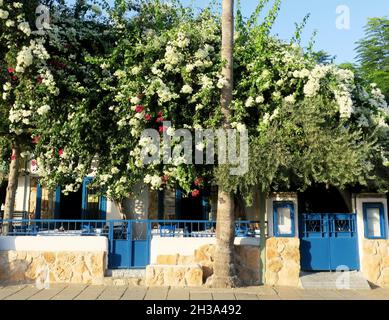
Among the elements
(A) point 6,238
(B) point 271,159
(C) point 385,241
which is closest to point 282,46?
(B) point 271,159

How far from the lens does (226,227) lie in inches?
382

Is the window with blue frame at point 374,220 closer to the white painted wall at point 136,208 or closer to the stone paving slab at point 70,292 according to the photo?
the stone paving slab at point 70,292

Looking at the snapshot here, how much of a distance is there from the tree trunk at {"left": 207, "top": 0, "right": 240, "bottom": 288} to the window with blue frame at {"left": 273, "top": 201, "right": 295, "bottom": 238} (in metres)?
A: 1.22

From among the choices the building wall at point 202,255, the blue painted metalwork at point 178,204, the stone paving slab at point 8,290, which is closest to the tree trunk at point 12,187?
the stone paving slab at point 8,290

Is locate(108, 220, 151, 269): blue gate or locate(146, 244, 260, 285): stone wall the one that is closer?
locate(146, 244, 260, 285): stone wall

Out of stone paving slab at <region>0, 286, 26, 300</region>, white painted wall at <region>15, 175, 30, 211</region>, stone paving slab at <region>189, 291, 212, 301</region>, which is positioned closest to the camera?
stone paving slab at <region>189, 291, 212, 301</region>

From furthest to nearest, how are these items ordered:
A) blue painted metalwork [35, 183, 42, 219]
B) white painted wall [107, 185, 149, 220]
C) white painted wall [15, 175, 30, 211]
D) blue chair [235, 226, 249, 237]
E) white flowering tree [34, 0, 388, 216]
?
white painted wall [15, 175, 30, 211], blue painted metalwork [35, 183, 42, 219], white painted wall [107, 185, 149, 220], blue chair [235, 226, 249, 237], white flowering tree [34, 0, 388, 216]

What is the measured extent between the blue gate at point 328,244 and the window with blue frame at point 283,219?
37 centimetres

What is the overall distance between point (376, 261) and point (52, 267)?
7.94 meters

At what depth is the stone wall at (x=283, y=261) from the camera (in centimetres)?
994

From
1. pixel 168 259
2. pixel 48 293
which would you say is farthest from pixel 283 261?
pixel 48 293

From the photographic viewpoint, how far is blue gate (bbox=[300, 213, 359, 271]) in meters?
10.3

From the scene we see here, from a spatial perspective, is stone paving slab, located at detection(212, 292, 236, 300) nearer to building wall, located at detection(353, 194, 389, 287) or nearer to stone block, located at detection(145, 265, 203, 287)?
stone block, located at detection(145, 265, 203, 287)

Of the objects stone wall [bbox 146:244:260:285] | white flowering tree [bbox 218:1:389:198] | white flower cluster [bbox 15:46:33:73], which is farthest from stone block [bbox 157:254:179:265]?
white flower cluster [bbox 15:46:33:73]
